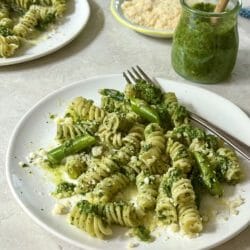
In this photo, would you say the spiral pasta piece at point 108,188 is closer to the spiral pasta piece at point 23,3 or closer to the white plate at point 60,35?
the white plate at point 60,35

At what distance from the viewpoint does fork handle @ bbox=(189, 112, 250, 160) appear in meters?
1.19

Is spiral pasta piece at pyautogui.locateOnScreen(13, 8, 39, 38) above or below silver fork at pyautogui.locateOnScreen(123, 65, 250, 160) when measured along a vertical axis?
below

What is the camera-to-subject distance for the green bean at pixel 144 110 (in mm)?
1253

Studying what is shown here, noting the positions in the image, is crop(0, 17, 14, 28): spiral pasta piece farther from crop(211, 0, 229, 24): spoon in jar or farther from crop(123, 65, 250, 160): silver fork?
crop(211, 0, 229, 24): spoon in jar

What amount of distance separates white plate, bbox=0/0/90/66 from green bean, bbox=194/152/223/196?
0.67 meters

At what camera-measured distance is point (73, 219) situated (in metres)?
1.04

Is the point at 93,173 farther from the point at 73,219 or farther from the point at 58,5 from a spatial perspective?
the point at 58,5

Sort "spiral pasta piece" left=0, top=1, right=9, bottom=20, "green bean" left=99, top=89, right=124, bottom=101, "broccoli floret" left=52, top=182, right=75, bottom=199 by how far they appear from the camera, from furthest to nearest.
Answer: "spiral pasta piece" left=0, top=1, right=9, bottom=20
"green bean" left=99, top=89, right=124, bottom=101
"broccoli floret" left=52, top=182, right=75, bottom=199

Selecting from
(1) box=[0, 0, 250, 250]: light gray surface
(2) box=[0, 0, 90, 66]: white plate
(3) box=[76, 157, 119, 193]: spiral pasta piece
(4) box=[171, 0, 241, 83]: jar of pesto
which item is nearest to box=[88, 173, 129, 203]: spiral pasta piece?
(3) box=[76, 157, 119, 193]: spiral pasta piece

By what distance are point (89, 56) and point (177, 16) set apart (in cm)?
29

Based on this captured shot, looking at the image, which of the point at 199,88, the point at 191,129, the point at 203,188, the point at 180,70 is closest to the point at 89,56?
the point at 180,70

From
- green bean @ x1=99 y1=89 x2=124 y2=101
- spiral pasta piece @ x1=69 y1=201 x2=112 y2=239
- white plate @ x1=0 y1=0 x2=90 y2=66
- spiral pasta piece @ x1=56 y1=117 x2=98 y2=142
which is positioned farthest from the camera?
white plate @ x1=0 y1=0 x2=90 y2=66

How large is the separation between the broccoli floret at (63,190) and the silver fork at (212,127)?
35 centimetres

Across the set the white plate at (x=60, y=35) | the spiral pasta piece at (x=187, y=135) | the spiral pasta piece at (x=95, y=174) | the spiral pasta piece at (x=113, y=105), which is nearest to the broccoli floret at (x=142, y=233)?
the spiral pasta piece at (x=95, y=174)
